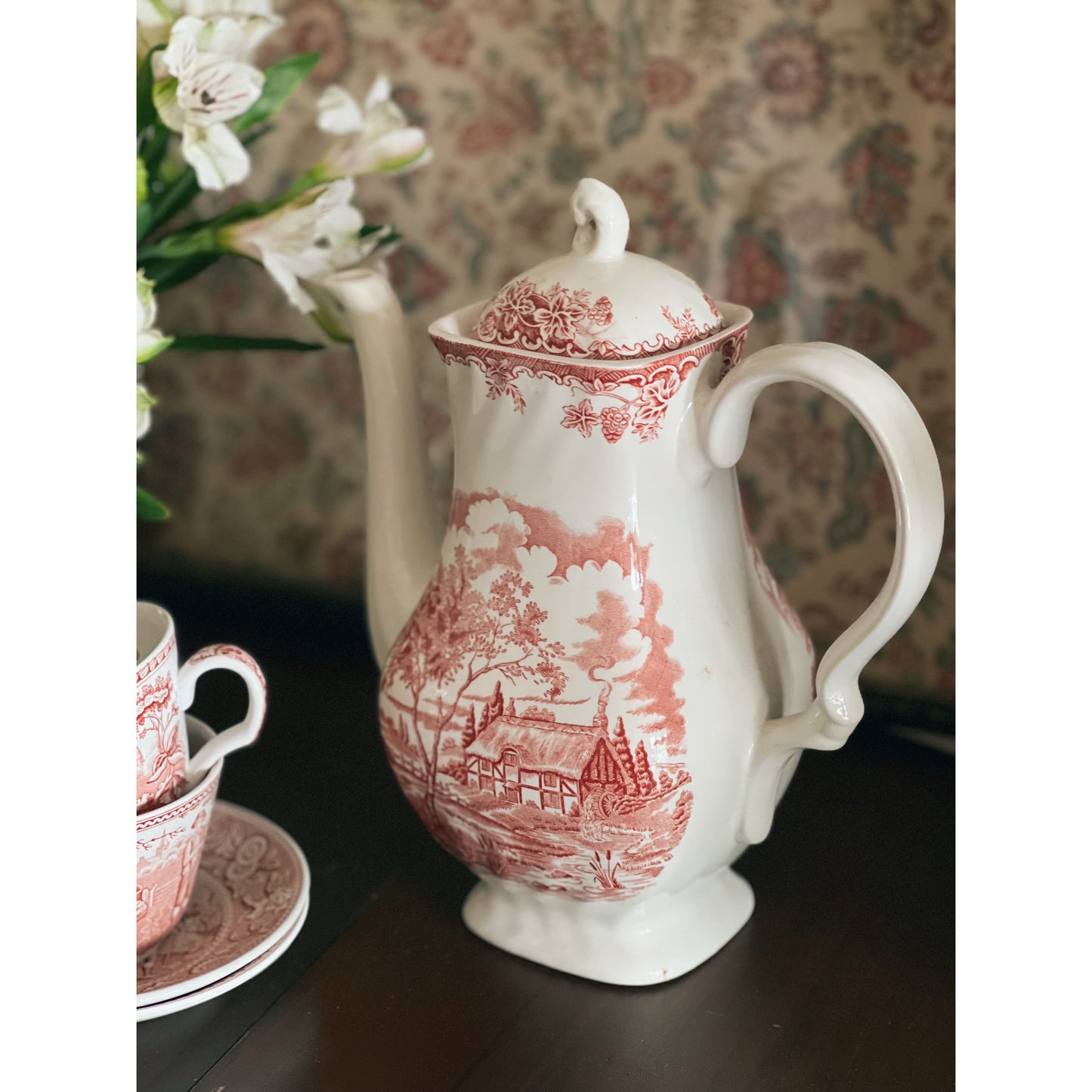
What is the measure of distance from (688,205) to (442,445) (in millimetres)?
246

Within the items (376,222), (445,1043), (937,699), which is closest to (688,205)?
(376,222)

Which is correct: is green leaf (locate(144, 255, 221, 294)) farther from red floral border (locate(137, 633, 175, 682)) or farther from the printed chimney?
the printed chimney

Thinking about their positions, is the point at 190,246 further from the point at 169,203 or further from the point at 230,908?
the point at 230,908

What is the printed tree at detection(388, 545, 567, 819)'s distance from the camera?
1.69ft

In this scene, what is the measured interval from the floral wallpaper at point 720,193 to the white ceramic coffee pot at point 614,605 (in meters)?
0.21

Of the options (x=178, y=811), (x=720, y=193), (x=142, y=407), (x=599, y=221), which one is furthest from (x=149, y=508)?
(x=720, y=193)

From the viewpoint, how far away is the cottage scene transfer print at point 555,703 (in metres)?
0.51

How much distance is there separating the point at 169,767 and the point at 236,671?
0.17 feet

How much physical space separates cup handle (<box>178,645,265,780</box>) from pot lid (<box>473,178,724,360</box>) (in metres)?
0.18

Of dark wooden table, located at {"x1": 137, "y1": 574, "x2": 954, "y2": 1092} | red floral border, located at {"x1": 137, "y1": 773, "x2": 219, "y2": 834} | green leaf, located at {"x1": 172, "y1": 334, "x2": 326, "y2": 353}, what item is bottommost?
dark wooden table, located at {"x1": 137, "y1": 574, "x2": 954, "y2": 1092}

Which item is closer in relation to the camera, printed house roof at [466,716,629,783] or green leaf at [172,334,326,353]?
printed house roof at [466,716,629,783]

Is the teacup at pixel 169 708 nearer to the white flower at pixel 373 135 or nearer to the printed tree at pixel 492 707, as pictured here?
the printed tree at pixel 492 707

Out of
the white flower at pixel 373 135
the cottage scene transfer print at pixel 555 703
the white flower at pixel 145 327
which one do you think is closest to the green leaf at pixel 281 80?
the white flower at pixel 373 135

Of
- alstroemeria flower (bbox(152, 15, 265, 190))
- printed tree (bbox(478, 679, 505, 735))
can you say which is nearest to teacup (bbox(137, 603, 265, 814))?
printed tree (bbox(478, 679, 505, 735))
